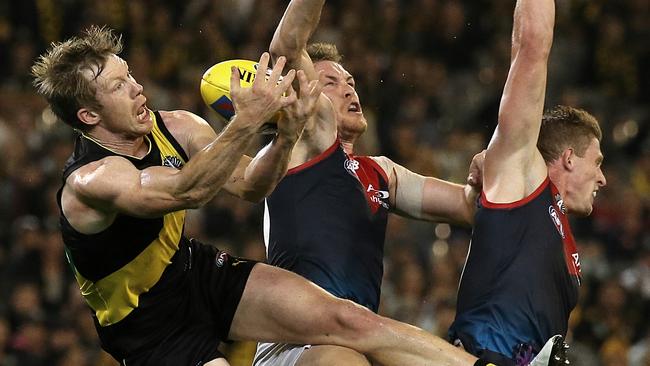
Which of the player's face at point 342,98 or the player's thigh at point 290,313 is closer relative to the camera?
the player's thigh at point 290,313

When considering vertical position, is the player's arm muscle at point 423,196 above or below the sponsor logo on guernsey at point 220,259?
above

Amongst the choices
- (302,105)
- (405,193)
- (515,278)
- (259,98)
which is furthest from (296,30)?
(515,278)

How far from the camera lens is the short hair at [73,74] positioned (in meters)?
5.24

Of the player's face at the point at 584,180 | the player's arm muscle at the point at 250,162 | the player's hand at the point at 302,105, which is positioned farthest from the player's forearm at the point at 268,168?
the player's face at the point at 584,180

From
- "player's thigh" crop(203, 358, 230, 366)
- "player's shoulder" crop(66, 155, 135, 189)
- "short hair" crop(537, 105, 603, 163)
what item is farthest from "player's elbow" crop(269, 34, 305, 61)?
"player's thigh" crop(203, 358, 230, 366)

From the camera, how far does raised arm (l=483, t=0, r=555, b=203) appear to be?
500 centimetres

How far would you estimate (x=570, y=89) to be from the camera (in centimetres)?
1156

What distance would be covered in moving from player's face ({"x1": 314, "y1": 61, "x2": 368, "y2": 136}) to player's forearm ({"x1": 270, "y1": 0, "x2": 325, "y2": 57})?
1.63 ft

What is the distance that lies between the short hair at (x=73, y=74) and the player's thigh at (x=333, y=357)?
1.37 m

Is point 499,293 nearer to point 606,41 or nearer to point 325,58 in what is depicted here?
point 325,58

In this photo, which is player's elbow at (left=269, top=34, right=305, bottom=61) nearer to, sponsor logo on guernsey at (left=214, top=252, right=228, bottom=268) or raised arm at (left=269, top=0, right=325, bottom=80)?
raised arm at (left=269, top=0, right=325, bottom=80)

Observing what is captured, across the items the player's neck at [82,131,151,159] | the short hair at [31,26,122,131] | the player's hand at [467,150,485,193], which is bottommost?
the player's hand at [467,150,485,193]

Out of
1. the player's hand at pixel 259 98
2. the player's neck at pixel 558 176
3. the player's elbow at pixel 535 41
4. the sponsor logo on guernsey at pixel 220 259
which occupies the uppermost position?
the player's elbow at pixel 535 41

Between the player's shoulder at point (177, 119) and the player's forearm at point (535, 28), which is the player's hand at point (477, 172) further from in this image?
the player's shoulder at point (177, 119)
